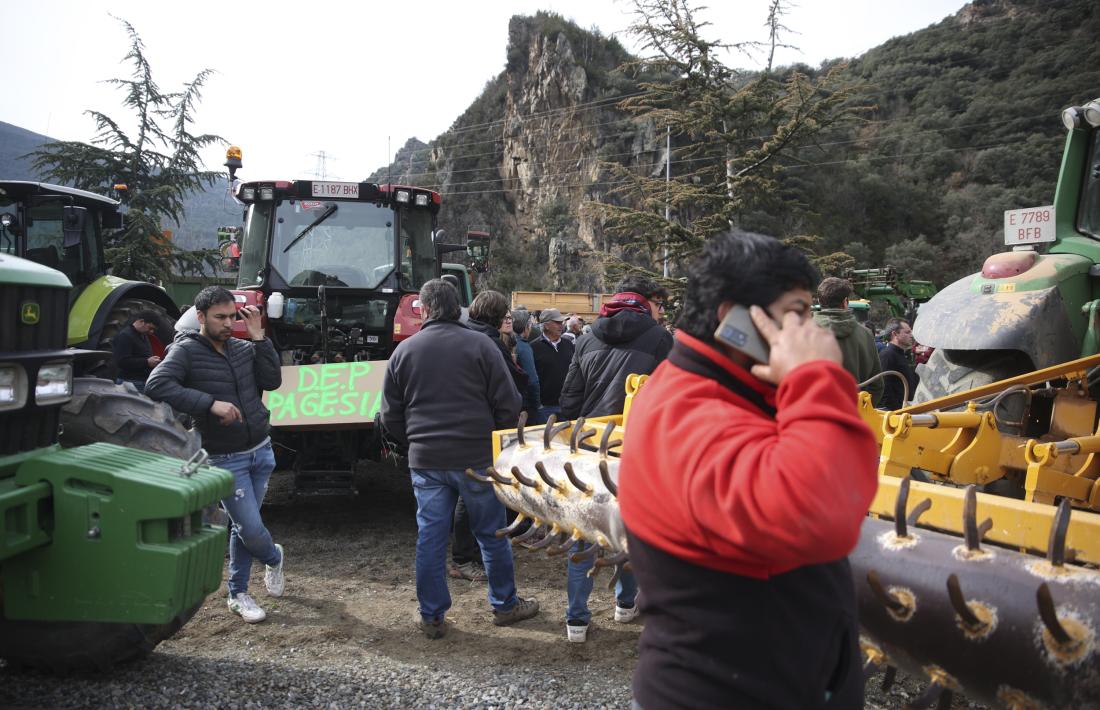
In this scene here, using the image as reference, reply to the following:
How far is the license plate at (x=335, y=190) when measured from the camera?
717 centimetres

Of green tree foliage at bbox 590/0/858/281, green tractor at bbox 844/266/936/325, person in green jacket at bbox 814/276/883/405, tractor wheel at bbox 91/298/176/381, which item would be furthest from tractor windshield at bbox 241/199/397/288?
green tractor at bbox 844/266/936/325

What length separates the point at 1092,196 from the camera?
4.04 metres

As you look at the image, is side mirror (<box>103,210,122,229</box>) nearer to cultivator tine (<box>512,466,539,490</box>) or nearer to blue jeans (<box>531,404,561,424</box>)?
blue jeans (<box>531,404,561,424</box>)

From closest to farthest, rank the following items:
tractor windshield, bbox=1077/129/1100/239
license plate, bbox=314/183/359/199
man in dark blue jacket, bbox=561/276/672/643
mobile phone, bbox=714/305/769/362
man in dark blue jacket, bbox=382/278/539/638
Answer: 1. mobile phone, bbox=714/305/769/362
2. tractor windshield, bbox=1077/129/1100/239
3. man in dark blue jacket, bbox=382/278/539/638
4. man in dark blue jacket, bbox=561/276/672/643
5. license plate, bbox=314/183/359/199

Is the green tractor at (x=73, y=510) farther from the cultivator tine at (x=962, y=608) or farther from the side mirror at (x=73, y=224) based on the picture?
the side mirror at (x=73, y=224)

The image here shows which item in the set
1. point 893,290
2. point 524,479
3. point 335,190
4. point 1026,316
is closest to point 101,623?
point 524,479

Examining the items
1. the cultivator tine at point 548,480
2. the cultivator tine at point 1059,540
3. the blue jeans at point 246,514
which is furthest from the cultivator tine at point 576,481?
the blue jeans at point 246,514

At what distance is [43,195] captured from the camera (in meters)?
6.67

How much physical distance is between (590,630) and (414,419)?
1.46m

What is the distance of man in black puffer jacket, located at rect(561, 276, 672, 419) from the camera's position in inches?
180

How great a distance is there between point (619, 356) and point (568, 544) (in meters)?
1.98

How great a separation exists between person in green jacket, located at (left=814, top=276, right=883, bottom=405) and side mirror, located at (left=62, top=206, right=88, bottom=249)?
5.64m

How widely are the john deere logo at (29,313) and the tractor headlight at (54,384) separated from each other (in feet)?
0.53

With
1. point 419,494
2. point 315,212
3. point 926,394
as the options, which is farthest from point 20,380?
point 315,212
